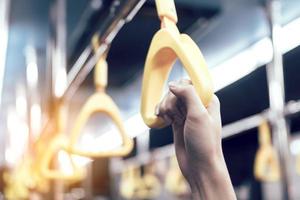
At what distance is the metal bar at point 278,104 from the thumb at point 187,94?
3.33ft

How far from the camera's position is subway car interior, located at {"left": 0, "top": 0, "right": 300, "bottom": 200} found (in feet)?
2.12

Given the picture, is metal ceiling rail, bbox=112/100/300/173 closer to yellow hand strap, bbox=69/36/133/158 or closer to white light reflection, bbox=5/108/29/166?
yellow hand strap, bbox=69/36/133/158

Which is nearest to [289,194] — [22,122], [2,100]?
[22,122]

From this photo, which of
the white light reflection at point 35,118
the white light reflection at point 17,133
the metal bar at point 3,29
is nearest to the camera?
the metal bar at point 3,29

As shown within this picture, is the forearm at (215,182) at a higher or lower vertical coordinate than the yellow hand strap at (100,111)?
lower

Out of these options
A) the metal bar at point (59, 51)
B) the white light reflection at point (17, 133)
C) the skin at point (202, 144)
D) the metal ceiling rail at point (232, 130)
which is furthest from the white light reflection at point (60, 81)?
the skin at point (202, 144)

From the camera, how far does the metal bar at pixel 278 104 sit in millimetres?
1392

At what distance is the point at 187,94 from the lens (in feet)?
1.25

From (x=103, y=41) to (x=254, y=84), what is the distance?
165 centimetres

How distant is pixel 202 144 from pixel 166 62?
0.12 metres

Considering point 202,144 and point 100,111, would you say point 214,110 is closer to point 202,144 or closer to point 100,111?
point 202,144

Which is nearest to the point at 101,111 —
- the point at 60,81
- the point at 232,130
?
the point at 60,81

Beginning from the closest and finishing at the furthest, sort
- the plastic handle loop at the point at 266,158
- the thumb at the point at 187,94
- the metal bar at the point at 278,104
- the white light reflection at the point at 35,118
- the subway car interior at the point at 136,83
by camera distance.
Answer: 1. the thumb at the point at 187,94
2. the subway car interior at the point at 136,83
3. the metal bar at the point at 278,104
4. the plastic handle loop at the point at 266,158
5. the white light reflection at the point at 35,118

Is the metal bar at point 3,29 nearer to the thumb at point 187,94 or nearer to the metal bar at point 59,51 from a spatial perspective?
the metal bar at point 59,51
